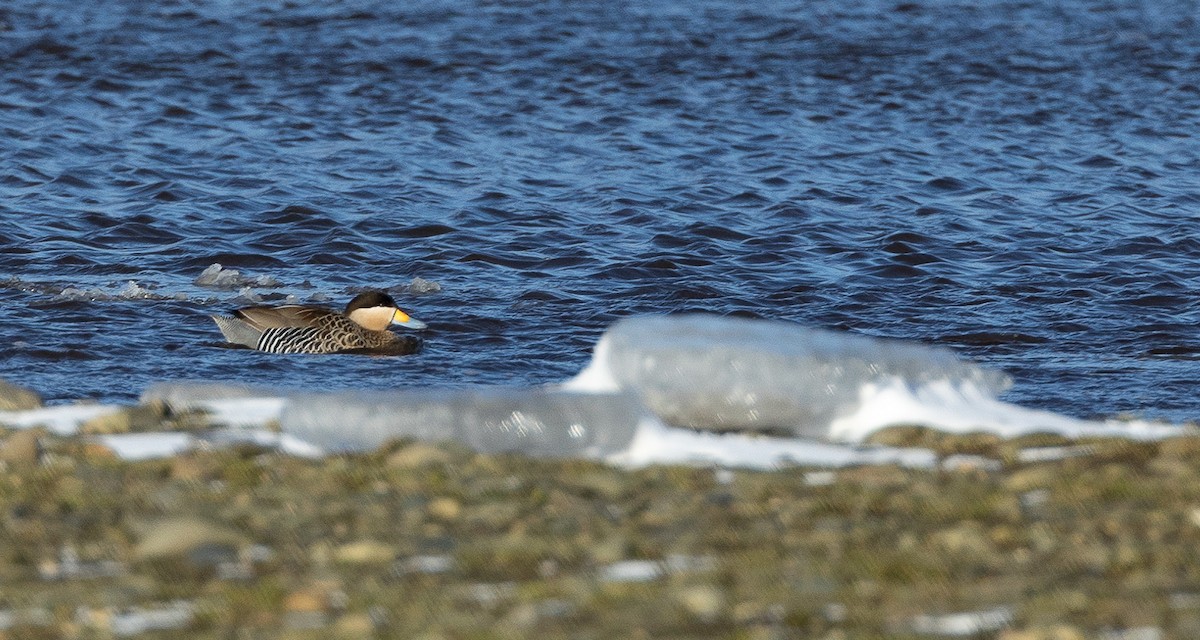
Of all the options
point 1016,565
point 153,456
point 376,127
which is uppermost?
point 1016,565

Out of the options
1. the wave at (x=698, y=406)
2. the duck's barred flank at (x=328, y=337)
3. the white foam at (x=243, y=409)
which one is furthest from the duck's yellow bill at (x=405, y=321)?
the white foam at (x=243, y=409)

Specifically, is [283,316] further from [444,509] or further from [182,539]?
[182,539]

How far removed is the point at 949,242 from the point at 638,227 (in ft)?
7.53

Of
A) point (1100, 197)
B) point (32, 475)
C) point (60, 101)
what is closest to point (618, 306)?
point (1100, 197)

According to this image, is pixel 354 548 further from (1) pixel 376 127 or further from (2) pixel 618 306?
(1) pixel 376 127

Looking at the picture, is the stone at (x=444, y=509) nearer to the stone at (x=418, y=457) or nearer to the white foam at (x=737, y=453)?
the stone at (x=418, y=457)

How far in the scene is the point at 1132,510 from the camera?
438 centimetres

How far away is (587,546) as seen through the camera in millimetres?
4012

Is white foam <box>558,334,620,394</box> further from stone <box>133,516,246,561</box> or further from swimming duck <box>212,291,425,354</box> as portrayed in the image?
swimming duck <box>212,291,425,354</box>

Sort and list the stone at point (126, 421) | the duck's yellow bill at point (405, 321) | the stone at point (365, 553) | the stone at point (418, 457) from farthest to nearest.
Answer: the duck's yellow bill at point (405, 321)
the stone at point (126, 421)
the stone at point (418, 457)
the stone at point (365, 553)

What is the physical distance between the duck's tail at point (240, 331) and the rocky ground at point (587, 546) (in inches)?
191

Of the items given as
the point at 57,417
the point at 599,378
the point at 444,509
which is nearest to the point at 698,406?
the point at 599,378

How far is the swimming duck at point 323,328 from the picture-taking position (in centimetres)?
1005

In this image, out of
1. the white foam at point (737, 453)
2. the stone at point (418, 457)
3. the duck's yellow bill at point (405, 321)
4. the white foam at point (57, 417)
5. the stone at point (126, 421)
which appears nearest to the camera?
the stone at point (418, 457)
